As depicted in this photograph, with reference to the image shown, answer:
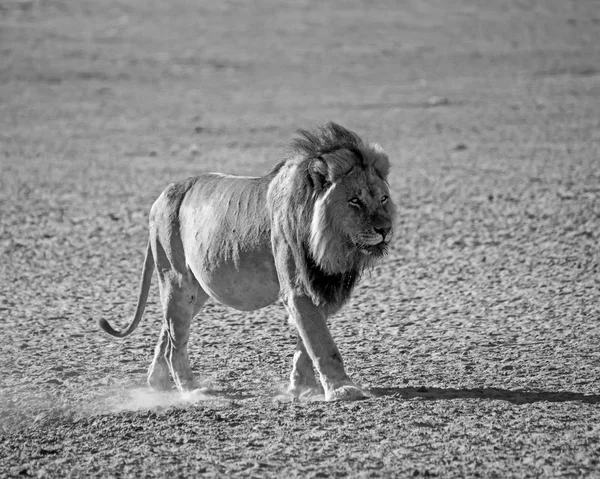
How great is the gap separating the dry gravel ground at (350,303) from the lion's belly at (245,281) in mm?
538

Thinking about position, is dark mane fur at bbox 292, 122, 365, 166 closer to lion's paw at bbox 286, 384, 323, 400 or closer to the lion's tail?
lion's paw at bbox 286, 384, 323, 400

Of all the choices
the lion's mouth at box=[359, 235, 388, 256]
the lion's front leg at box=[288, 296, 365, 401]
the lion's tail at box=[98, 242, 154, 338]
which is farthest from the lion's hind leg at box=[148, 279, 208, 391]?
the lion's mouth at box=[359, 235, 388, 256]

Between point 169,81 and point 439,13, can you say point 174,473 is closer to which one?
point 169,81

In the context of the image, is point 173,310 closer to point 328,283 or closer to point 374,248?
point 328,283

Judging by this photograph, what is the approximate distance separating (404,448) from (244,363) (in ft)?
6.81

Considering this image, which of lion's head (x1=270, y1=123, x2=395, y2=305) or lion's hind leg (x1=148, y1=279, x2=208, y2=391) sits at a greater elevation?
lion's head (x1=270, y1=123, x2=395, y2=305)

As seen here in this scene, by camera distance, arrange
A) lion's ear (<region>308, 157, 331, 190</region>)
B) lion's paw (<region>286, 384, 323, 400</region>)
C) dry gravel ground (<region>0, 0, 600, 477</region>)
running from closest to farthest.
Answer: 1. dry gravel ground (<region>0, 0, 600, 477</region>)
2. lion's ear (<region>308, 157, 331, 190</region>)
3. lion's paw (<region>286, 384, 323, 400</region>)

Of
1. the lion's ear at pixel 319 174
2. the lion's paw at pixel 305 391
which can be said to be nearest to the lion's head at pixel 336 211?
the lion's ear at pixel 319 174

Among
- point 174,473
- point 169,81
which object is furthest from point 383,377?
point 169,81

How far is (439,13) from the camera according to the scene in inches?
1564

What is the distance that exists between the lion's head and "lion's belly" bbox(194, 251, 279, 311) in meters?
0.33

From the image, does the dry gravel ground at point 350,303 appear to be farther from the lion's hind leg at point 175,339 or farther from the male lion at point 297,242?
the male lion at point 297,242

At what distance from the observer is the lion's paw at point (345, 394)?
559cm

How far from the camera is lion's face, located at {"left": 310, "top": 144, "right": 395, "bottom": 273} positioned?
5.49 m
